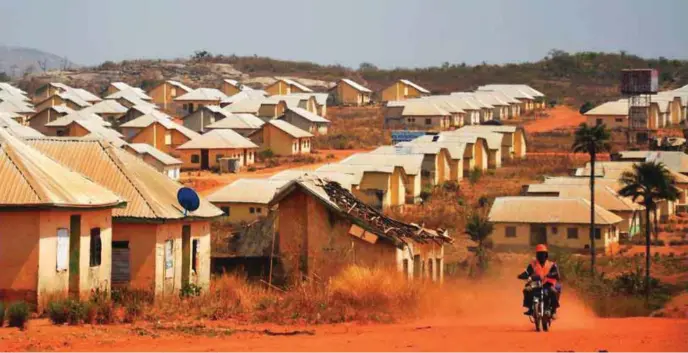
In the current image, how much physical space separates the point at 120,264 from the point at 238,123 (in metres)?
47.7

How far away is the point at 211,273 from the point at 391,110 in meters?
55.4

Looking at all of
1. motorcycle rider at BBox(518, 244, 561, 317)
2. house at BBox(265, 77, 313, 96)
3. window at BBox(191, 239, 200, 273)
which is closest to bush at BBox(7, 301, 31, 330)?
window at BBox(191, 239, 200, 273)

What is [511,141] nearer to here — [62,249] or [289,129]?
[289,129]

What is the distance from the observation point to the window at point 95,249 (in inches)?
791

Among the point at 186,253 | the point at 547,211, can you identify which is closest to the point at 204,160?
the point at 547,211

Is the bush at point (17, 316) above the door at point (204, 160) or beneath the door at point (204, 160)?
beneath

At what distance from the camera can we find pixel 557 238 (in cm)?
4062

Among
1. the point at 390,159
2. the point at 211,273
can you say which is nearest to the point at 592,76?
the point at 390,159

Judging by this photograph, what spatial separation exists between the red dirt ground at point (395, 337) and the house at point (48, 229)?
1.09 m

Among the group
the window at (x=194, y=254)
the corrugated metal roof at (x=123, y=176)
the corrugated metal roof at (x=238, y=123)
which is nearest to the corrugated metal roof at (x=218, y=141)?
the corrugated metal roof at (x=238, y=123)

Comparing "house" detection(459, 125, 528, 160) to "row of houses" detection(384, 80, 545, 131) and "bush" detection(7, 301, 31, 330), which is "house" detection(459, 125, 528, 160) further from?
"bush" detection(7, 301, 31, 330)

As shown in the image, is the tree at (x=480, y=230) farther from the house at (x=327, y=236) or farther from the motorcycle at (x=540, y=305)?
the motorcycle at (x=540, y=305)

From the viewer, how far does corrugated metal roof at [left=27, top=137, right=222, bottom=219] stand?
21281mm

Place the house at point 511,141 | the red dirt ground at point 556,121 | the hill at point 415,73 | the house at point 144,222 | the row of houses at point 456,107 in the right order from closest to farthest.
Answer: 1. the house at point 144,222
2. the house at point 511,141
3. the row of houses at point 456,107
4. the red dirt ground at point 556,121
5. the hill at point 415,73
